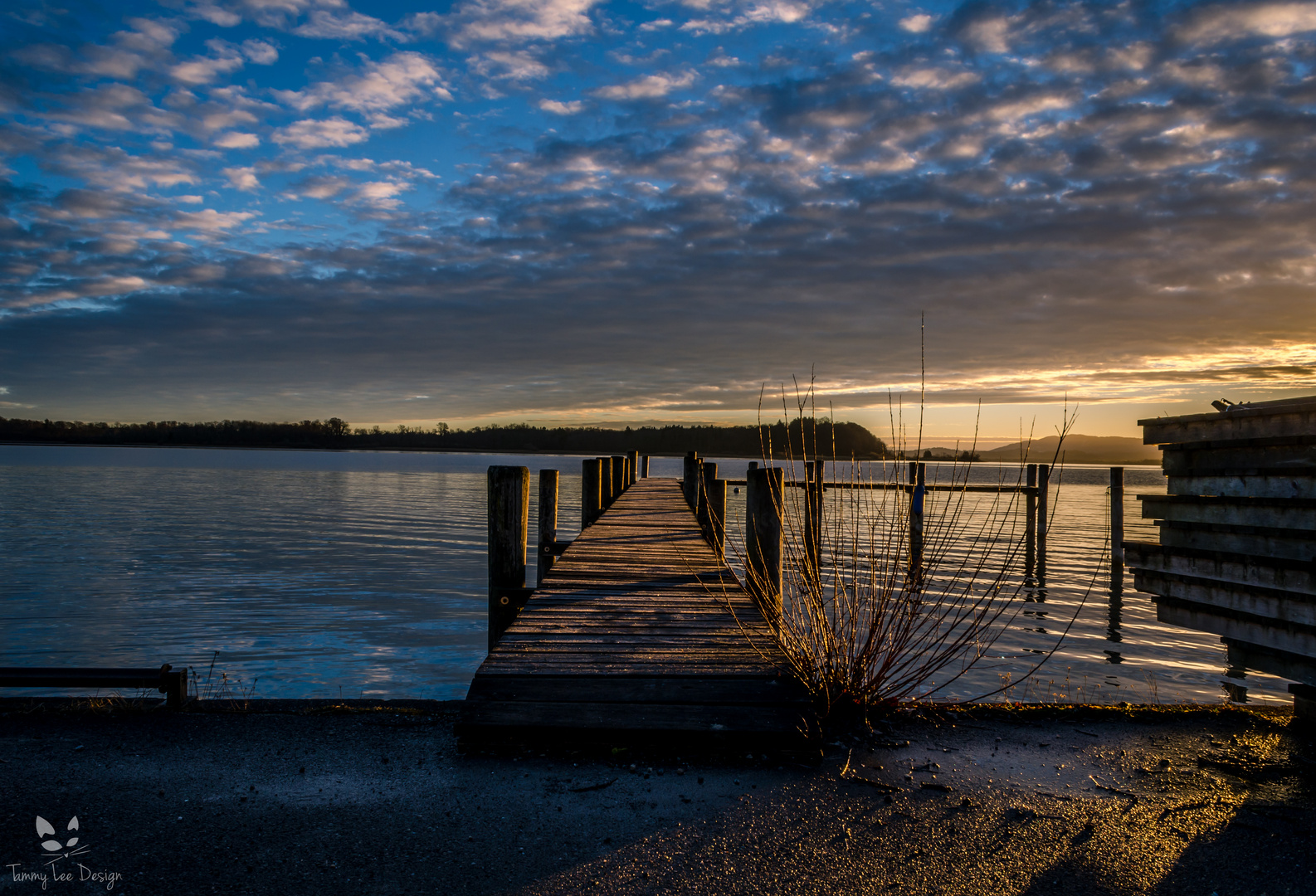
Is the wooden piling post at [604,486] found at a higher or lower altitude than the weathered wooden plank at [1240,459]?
lower

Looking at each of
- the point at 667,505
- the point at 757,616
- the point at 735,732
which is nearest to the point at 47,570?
Answer: the point at 667,505

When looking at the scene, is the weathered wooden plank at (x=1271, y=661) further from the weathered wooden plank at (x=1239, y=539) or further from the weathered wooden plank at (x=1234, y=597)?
the weathered wooden plank at (x=1239, y=539)

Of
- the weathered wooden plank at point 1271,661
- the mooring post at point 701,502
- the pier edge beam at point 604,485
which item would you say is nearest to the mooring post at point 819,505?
the weathered wooden plank at point 1271,661

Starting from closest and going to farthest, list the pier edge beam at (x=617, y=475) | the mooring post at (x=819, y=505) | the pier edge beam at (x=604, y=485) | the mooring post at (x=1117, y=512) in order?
the mooring post at (x=819, y=505)
the pier edge beam at (x=604, y=485)
the mooring post at (x=1117, y=512)
the pier edge beam at (x=617, y=475)

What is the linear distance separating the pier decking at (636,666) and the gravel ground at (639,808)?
177 millimetres

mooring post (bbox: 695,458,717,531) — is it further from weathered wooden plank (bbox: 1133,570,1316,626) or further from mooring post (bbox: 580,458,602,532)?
weathered wooden plank (bbox: 1133,570,1316,626)

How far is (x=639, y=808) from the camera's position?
3.59 metres

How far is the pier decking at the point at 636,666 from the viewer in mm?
4258

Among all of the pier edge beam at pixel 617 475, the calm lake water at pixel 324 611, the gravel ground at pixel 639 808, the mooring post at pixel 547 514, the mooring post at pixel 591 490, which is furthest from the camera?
the pier edge beam at pixel 617 475

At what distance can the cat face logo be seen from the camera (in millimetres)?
3148

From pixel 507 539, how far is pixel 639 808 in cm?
449

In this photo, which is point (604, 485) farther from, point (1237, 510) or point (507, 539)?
point (1237, 510)

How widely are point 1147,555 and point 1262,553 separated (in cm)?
96

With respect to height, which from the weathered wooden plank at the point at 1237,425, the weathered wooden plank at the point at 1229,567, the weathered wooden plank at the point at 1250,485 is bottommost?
the weathered wooden plank at the point at 1229,567
